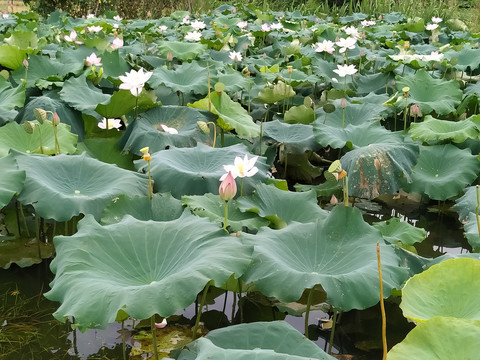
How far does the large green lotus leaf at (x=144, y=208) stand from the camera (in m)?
2.01

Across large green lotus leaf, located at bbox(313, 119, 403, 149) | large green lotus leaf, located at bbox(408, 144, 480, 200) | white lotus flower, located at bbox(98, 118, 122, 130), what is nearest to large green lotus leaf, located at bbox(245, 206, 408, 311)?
large green lotus leaf, located at bbox(313, 119, 403, 149)

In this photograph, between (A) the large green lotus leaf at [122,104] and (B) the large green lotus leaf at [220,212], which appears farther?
(A) the large green lotus leaf at [122,104]

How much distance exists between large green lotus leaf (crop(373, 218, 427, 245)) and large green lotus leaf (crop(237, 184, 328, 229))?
0.93 ft

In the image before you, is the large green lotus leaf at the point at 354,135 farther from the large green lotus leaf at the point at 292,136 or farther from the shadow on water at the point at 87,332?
the shadow on water at the point at 87,332

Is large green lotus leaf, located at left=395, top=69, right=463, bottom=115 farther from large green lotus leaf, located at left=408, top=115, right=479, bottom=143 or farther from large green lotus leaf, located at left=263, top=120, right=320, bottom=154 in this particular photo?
large green lotus leaf, located at left=263, top=120, right=320, bottom=154

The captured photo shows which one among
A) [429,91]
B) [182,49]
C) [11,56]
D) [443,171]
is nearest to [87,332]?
[443,171]

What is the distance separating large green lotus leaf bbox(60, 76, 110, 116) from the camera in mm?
3081

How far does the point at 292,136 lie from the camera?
10.5 feet

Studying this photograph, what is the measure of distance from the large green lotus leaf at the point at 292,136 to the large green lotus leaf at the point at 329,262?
4.16 feet

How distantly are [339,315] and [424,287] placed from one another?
2.66 ft

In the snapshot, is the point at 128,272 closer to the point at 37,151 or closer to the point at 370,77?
the point at 37,151

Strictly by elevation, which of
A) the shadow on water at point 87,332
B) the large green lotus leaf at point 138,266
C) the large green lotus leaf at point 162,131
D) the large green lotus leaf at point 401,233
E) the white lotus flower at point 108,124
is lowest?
the shadow on water at point 87,332

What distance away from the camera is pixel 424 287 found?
135cm

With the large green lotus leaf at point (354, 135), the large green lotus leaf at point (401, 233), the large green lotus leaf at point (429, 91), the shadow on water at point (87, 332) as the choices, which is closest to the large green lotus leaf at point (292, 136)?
the large green lotus leaf at point (354, 135)
